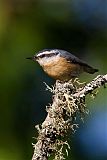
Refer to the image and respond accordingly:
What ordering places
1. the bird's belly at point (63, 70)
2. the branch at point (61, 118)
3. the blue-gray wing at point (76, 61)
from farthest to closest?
the blue-gray wing at point (76, 61), the bird's belly at point (63, 70), the branch at point (61, 118)

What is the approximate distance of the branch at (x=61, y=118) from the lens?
3.24m

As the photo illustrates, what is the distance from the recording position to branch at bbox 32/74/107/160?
324cm

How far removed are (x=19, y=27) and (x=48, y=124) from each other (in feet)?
11.3

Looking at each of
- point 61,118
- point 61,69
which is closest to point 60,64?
Answer: point 61,69

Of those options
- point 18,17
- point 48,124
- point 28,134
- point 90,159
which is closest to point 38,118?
point 28,134

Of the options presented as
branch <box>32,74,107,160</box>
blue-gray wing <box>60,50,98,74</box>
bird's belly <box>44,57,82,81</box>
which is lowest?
branch <box>32,74,107,160</box>

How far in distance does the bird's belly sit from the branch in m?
1.35

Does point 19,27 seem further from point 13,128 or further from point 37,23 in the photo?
point 13,128

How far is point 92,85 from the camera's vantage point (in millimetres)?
3316

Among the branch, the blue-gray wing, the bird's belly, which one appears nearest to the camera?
the branch

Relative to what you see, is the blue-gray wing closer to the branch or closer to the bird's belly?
the bird's belly

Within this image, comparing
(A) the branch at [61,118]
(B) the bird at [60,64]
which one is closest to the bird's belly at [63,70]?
(B) the bird at [60,64]

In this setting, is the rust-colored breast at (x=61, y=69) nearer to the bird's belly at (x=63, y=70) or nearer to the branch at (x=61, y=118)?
the bird's belly at (x=63, y=70)

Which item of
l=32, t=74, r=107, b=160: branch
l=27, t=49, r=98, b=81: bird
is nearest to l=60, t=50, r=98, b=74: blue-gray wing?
l=27, t=49, r=98, b=81: bird
